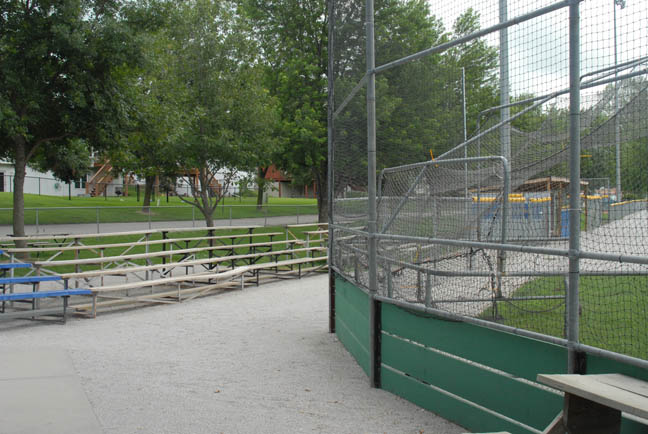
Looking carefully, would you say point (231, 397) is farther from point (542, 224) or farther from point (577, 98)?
point (577, 98)

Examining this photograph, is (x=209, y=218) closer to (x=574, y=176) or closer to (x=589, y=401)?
(x=574, y=176)

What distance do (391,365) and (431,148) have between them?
2149 mm

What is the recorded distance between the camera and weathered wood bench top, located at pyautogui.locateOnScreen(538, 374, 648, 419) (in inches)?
97.6

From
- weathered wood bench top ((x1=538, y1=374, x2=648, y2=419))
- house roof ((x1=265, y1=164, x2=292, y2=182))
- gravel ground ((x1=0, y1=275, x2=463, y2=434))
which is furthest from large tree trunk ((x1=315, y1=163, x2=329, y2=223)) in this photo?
weathered wood bench top ((x1=538, y1=374, x2=648, y2=419))

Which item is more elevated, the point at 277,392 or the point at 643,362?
the point at 643,362

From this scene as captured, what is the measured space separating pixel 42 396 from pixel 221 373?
1708 millimetres

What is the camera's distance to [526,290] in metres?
5.47

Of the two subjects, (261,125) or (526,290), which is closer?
(526,290)

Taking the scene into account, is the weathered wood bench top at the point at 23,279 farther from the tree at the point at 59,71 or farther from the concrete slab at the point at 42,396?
the tree at the point at 59,71

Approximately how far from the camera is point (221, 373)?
6.12 meters

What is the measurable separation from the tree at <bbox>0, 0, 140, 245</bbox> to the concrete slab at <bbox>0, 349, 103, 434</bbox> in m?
6.58

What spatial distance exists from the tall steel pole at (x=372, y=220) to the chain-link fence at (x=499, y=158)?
2 centimetres

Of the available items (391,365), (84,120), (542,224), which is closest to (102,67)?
(84,120)

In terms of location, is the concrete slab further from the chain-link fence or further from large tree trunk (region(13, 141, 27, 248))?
large tree trunk (region(13, 141, 27, 248))
